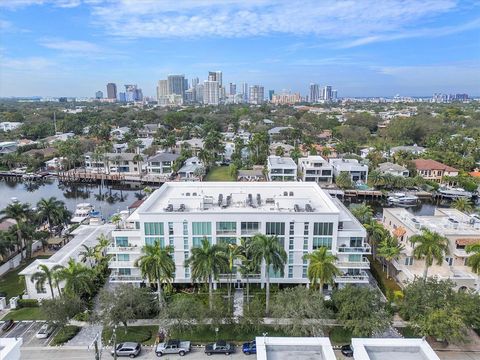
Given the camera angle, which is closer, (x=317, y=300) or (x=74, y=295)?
(x=317, y=300)

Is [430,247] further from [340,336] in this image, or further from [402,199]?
[402,199]

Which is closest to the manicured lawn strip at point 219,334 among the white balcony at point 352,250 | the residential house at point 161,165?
the white balcony at point 352,250

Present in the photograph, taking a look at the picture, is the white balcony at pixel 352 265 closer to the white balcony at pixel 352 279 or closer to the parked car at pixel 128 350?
the white balcony at pixel 352 279

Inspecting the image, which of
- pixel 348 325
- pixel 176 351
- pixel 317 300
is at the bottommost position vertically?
pixel 176 351

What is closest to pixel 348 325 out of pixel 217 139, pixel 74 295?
pixel 74 295

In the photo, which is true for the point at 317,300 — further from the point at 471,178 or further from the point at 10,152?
the point at 10,152

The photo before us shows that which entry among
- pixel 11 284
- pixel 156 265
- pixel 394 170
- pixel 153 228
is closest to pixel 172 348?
pixel 156 265
